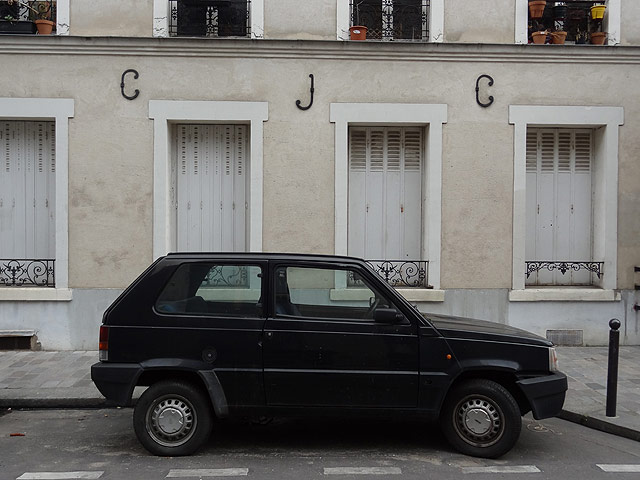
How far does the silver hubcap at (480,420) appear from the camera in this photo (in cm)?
561

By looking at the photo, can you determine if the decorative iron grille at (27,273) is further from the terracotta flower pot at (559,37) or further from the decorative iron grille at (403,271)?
the terracotta flower pot at (559,37)

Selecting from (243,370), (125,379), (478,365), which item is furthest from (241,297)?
(478,365)

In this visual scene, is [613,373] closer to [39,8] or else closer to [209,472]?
[209,472]

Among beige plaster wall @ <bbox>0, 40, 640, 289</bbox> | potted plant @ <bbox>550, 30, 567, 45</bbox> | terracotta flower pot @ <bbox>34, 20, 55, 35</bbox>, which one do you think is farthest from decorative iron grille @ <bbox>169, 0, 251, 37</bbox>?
potted plant @ <bbox>550, 30, 567, 45</bbox>

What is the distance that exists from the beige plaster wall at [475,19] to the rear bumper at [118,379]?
7244 mm

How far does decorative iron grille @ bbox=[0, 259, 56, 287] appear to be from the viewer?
33.3 ft

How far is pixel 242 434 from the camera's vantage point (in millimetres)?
6375

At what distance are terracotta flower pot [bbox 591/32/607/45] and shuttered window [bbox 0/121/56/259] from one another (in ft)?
28.7

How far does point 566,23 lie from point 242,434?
8.44 m

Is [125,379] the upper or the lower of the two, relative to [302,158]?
lower

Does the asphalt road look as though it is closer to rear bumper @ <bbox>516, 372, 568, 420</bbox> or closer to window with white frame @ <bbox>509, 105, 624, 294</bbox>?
rear bumper @ <bbox>516, 372, 568, 420</bbox>

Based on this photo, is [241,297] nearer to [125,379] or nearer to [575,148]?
[125,379]

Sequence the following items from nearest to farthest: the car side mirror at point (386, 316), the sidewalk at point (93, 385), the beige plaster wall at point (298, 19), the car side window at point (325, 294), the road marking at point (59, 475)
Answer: the road marking at point (59, 475)
the car side mirror at point (386, 316)
the car side window at point (325, 294)
the sidewalk at point (93, 385)
the beige plaster wall at point (298, 19)

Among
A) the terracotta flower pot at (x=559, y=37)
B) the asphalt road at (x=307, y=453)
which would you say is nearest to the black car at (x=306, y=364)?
the asphalt road at (x=307, y=453)
